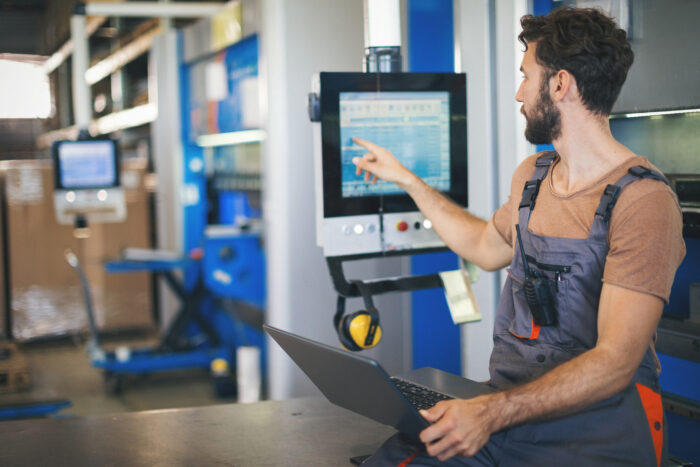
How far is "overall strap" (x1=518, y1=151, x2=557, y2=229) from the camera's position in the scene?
5.93 feet

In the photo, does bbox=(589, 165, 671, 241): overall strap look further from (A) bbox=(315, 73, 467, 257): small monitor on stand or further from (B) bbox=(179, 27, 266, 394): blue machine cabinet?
(B) bbox=(179, 27, 266, 394): blue machine cabinet

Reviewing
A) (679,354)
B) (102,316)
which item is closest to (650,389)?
(679,354)

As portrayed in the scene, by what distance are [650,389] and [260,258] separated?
3319 mm

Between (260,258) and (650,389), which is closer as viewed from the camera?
(650,389)

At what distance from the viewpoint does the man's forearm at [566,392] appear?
1.49 meters

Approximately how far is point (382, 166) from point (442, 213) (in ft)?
0.72

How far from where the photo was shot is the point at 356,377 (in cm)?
146

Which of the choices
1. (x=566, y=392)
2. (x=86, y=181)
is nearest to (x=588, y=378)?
(x=566, y=392)

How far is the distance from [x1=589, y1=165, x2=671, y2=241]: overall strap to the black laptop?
17.9 inches

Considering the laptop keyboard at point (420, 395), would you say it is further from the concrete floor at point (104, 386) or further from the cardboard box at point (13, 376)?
the concrete floor at point (104, 386)

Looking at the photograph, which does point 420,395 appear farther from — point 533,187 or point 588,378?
point 533,187

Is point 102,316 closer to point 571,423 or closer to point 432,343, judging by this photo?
point 432,343

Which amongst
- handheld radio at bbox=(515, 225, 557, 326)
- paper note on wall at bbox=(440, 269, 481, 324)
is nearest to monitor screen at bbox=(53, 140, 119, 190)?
paper note on wall at bbox=(440, 269, 481, 324)

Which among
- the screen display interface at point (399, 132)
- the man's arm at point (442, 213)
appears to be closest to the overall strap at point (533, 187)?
the man's arm at point (442, 213)
